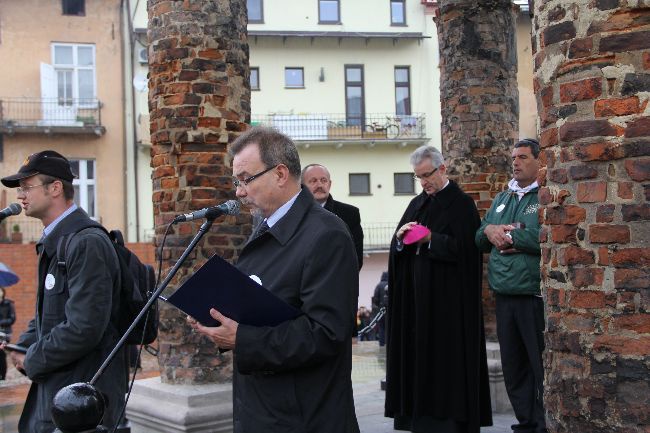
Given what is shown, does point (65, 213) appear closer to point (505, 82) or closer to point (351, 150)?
point (505, 82)

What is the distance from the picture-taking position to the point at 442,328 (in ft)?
20.1

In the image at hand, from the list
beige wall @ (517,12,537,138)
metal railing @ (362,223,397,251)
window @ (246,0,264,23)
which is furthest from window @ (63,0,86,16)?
beige wall @ (517,12,537,138)

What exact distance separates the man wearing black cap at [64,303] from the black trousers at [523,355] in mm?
2855

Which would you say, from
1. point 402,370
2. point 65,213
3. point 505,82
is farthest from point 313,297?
point 505,82

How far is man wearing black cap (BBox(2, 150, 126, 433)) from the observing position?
13.0ft

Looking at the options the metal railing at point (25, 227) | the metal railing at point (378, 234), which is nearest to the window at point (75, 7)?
the metal railing at point (25, 227)

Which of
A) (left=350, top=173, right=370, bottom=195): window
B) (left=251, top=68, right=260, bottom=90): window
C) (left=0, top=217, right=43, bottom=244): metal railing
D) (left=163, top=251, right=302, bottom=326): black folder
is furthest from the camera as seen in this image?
(left=350, top=173, right=370, bottom=195): window

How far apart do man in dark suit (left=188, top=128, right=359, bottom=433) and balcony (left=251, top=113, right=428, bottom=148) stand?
2629 centimetres

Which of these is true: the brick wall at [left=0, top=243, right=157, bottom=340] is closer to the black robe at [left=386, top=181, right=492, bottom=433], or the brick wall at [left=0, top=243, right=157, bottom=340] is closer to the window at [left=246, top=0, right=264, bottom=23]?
the window at [left=246, top=0, right=264, bottom=23]

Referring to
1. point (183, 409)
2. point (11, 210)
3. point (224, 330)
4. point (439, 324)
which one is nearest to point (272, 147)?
point (224, 330)

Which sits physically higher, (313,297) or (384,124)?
(384,124)

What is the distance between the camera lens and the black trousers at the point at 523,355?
580cm

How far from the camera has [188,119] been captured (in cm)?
618

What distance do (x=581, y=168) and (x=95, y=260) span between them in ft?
7.51
